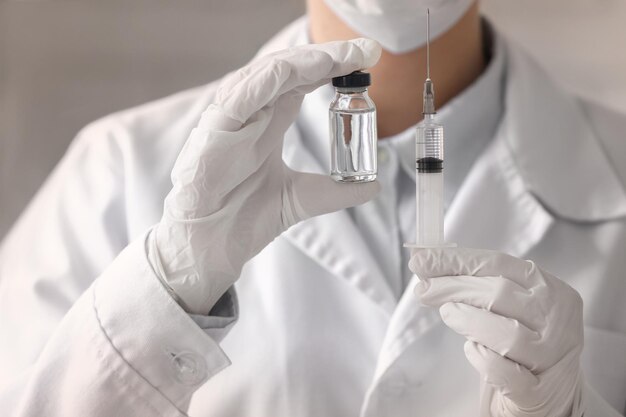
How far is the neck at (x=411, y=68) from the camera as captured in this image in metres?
1.04

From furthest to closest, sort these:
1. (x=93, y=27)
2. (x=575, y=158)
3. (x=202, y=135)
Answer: (x=93, y=27) → (x=575, y=158) → (x=202, y=135)

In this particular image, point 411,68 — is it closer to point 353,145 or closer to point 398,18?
point 398,18

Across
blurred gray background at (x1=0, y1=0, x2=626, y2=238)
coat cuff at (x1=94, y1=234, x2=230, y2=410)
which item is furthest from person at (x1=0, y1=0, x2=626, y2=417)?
blurred gray background at (x1=0, y1=0, x2=626, y2=238)

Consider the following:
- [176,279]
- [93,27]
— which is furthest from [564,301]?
[93,27]

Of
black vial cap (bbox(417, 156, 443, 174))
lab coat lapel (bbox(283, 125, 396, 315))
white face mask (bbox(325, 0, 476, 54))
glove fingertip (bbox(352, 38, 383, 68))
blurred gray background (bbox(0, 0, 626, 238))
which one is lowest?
lab coat lapel (bbox(283, 125, 396, 315))

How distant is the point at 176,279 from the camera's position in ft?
2.76

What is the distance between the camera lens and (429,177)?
2.64 feet

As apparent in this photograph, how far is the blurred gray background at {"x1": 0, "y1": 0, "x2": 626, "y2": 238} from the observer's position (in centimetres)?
141

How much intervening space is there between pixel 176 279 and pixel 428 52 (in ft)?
1.33

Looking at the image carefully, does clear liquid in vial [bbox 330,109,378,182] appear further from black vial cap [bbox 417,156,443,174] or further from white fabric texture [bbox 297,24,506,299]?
white fabric texture [bbox 297,24,506,299]

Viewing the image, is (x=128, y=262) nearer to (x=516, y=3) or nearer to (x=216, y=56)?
(x=216, y=56)

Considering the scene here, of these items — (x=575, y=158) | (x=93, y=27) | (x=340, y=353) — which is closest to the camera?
(x=340, y=353)

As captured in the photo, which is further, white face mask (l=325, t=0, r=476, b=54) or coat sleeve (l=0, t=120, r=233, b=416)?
white face mask (l=325, t=0, r=476, b=54)

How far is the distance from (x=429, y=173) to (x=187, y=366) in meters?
0.31
